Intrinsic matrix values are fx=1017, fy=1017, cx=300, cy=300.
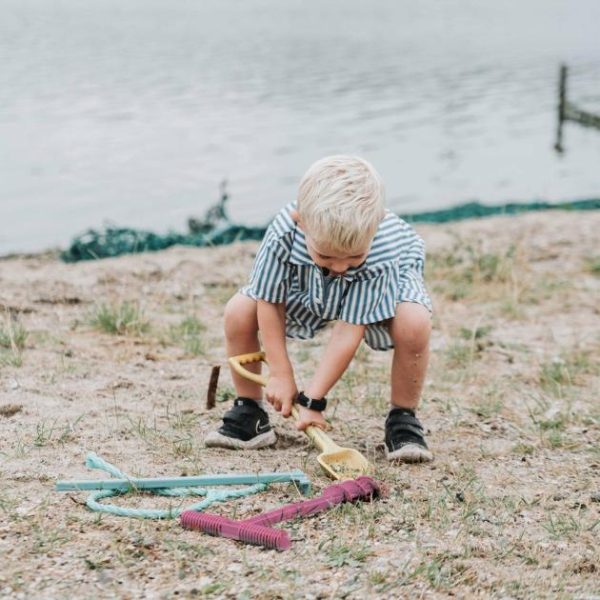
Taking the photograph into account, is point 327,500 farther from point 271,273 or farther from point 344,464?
point 271,273

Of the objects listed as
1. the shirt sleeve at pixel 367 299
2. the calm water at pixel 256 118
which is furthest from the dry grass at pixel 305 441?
the calm water at pixel 256 118

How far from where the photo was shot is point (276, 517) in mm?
2611

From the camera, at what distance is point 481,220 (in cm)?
775

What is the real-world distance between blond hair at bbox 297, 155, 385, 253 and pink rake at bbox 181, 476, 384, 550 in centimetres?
66

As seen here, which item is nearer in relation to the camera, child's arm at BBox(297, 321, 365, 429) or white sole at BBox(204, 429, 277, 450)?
child's arm at BBox(297, 321, 365, 429)

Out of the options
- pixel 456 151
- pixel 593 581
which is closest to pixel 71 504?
pixel 593 581

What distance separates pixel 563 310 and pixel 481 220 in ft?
8.10

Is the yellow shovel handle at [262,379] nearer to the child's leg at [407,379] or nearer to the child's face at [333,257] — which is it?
the child's leg at [407,379]

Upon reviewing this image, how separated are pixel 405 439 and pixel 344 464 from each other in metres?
0.29

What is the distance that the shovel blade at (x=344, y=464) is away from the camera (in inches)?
117

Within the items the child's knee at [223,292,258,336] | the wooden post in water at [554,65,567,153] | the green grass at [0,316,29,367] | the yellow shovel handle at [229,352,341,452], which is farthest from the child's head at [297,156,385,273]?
the wooden post in water at [554,65,567,153]

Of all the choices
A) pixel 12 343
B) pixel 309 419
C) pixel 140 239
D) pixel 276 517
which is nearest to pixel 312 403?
pixel 309 419

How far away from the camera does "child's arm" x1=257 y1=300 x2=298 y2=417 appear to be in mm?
3086

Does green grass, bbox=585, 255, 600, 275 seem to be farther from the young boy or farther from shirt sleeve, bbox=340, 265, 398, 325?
shirt sleeve, bbox=340, 265, 398, 325
